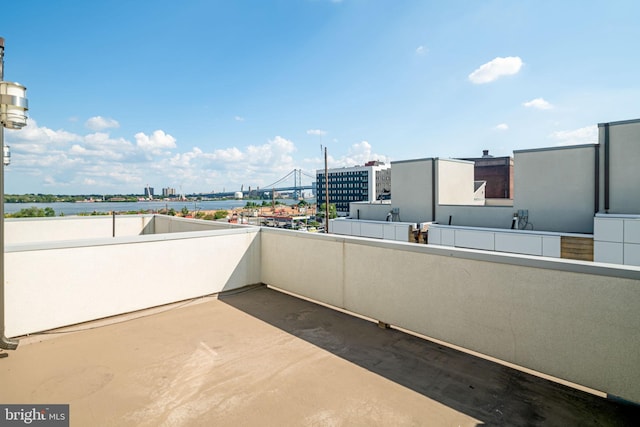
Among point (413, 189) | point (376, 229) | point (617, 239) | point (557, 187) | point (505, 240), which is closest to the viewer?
point (617, 239)

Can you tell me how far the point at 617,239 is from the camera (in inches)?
379

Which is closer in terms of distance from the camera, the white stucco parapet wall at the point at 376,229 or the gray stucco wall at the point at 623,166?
the gray stucco wall at the point at 623,166

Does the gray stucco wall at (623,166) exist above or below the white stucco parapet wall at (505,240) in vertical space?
above

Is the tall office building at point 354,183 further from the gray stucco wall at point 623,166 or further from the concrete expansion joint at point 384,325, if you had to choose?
the concrete expansion joint at point 384,325

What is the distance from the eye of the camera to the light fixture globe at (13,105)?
3078 millimetres

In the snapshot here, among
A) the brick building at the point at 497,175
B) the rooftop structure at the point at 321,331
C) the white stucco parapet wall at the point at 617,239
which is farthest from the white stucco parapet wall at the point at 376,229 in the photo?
the brick building at the point at 497,175

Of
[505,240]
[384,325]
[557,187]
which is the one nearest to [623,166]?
[557,187]

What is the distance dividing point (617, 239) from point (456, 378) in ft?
35.4

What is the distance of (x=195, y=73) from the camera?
15.5 meters

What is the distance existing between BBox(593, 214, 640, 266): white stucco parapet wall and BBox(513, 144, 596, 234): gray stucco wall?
2703 mm

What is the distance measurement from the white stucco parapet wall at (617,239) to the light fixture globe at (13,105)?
13.9 metres

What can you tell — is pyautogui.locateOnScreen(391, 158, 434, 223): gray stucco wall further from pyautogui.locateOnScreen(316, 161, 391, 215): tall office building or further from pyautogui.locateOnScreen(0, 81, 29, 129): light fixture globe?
pyautogui.locateOnScreen(316, 161, 391, 215): tall office building

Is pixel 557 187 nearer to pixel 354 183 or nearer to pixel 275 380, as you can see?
pixel 275 380

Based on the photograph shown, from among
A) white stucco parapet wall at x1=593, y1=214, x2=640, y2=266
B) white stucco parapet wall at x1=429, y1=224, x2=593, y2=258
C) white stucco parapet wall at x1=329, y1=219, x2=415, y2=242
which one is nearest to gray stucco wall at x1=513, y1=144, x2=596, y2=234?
white stucco parapet wall at x1=429, y1=224, x2=593, y2=258
